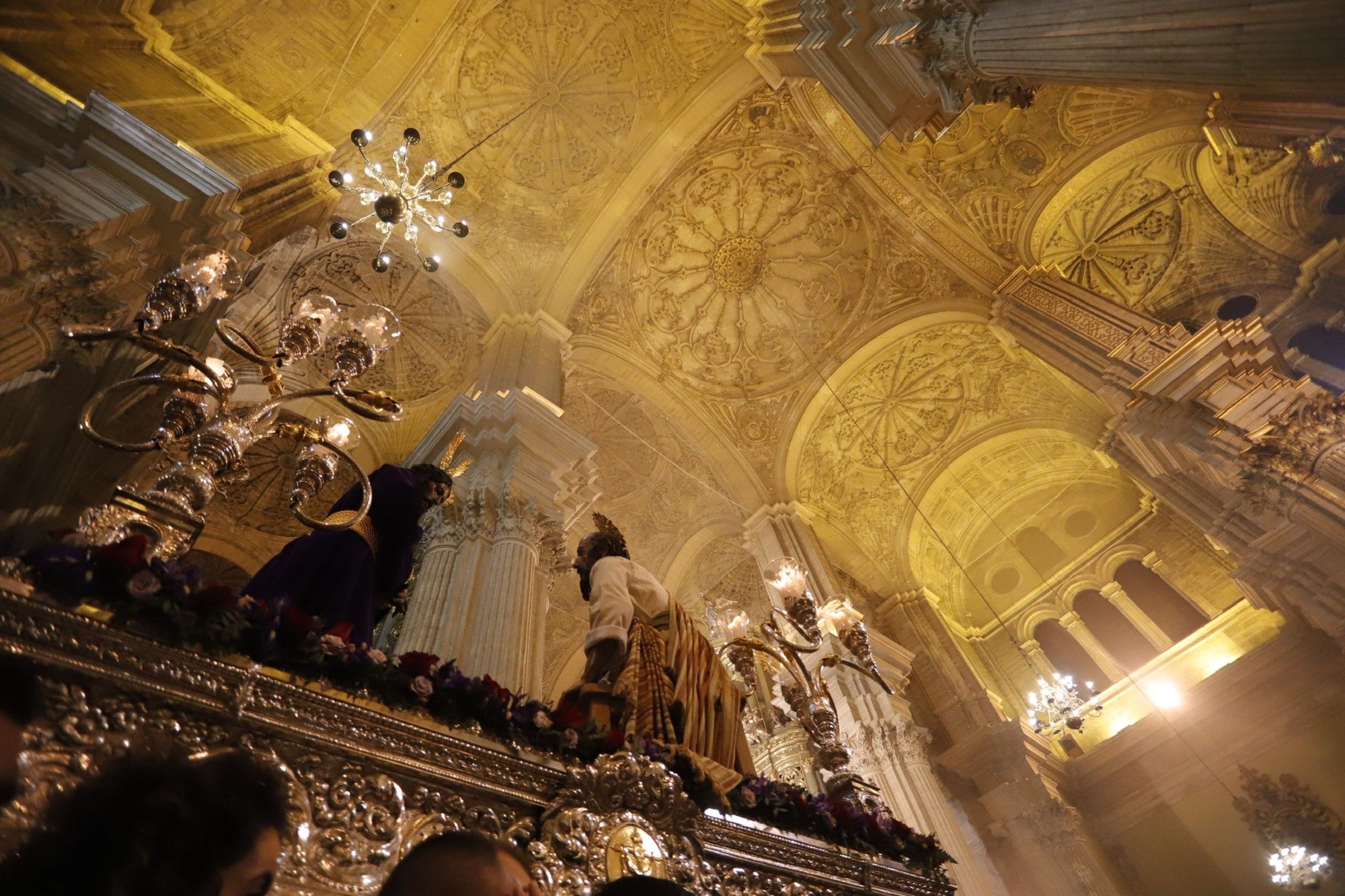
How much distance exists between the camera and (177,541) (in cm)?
269

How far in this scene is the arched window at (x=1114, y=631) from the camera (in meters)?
10.7

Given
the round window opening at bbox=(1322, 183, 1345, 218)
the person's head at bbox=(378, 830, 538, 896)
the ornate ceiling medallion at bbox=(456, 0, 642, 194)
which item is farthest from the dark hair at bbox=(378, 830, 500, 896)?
the round window opening at bbox=(1322, 183, 1345, 218)

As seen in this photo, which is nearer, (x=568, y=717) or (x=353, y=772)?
(x=353, y=772)

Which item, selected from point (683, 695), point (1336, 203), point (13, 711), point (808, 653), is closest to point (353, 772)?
point (13, 711)

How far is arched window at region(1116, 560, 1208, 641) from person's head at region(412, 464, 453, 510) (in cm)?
1115

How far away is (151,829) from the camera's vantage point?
99 centimetres

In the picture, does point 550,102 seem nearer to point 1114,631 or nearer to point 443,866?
point 443,866

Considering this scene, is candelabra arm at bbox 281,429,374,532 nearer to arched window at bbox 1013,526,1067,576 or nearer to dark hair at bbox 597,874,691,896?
dark hair at bbox 597,874,691,896

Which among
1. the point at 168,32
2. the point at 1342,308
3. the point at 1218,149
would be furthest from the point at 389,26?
the point at 1342,308

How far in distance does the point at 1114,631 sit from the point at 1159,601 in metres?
0.82

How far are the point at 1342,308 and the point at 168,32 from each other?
13604 millimetres

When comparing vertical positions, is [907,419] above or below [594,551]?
above

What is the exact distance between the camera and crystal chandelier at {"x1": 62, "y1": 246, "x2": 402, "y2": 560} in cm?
268

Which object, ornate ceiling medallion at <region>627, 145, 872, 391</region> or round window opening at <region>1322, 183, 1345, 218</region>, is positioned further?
ornate ceiling medallion at <region>627, 145, 872, 391</region>
